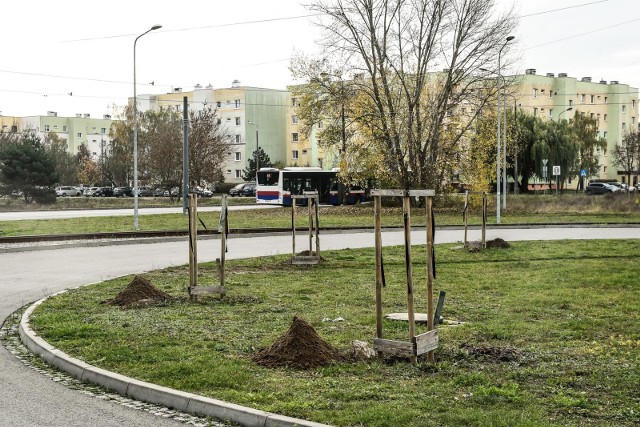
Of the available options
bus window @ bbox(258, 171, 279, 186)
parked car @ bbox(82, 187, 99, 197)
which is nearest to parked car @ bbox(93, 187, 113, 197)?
parked car @ bbox(82, 187, 99, 197)

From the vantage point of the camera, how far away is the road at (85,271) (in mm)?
6578

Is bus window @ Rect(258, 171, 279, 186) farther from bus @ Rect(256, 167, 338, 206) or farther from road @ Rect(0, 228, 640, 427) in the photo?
road @ Rect(0, 228, 640, 427)

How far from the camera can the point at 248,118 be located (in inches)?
Answer: 4284

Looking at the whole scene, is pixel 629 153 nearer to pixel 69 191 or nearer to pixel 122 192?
pixel 122 192

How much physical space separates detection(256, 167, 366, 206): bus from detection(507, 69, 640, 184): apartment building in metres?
47.3

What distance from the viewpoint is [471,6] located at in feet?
147

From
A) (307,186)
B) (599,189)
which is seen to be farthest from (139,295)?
(599,189)

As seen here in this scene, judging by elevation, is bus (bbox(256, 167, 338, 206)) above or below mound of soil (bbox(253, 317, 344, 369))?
above

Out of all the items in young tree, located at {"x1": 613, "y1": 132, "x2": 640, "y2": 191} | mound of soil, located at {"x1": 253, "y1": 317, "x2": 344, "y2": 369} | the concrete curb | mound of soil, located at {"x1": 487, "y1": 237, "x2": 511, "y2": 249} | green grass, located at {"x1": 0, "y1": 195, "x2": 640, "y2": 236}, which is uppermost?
young tree, located at {"x1": 613, "y1": 132, "x2": 640, "y2": 191}

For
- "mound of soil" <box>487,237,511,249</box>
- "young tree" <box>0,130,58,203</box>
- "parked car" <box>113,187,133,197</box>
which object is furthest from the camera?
"parked car" <box>113,187,133,197</box>

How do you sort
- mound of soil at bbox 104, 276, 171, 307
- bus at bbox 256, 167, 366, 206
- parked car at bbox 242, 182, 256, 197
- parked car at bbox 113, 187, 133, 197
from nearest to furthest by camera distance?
mound of soil at bbox 104, 276, 171, 307 → bus at bbox 256, 167, 366, 206 → parked car at bbox 242, 182, 256, 197 → parked car at bbox 113, 187, 133, 197

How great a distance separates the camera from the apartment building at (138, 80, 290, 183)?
10919 centimetres

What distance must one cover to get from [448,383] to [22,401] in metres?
3.85

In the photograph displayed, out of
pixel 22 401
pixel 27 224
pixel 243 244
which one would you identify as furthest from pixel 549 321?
pixel 27 224
